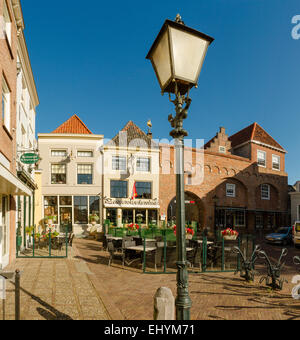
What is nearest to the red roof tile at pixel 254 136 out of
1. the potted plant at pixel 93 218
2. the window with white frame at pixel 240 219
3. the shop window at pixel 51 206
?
the window with white frame at pixel 240 219

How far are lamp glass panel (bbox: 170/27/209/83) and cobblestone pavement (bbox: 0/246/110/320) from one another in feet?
14.8

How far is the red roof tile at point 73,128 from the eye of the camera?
23.8 meters

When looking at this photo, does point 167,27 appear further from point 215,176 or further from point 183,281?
point 215,176

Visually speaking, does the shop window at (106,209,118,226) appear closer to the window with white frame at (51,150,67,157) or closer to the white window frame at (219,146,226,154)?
the window with white frame at (51,150,67,157)

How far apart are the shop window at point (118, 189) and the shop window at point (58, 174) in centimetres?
412

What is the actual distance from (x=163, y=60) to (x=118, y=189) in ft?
68.2

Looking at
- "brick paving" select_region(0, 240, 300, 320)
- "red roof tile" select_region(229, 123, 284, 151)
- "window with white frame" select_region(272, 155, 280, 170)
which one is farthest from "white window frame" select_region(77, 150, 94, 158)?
"window with white frame" select_region(272, 155, 280, 170)

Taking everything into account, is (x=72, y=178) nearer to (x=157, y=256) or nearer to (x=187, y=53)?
(x=157, y=256)

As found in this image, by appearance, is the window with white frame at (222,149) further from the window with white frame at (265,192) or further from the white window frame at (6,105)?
the white window frame at (6,105)

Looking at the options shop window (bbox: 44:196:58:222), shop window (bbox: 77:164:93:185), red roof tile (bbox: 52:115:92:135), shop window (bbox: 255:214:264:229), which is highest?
red roof tile (bbox: 52:115:92:135)

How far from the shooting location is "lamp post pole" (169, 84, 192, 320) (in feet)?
Answer: 9.58

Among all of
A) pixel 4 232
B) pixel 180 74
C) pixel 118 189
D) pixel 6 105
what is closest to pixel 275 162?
pixel 118 189
